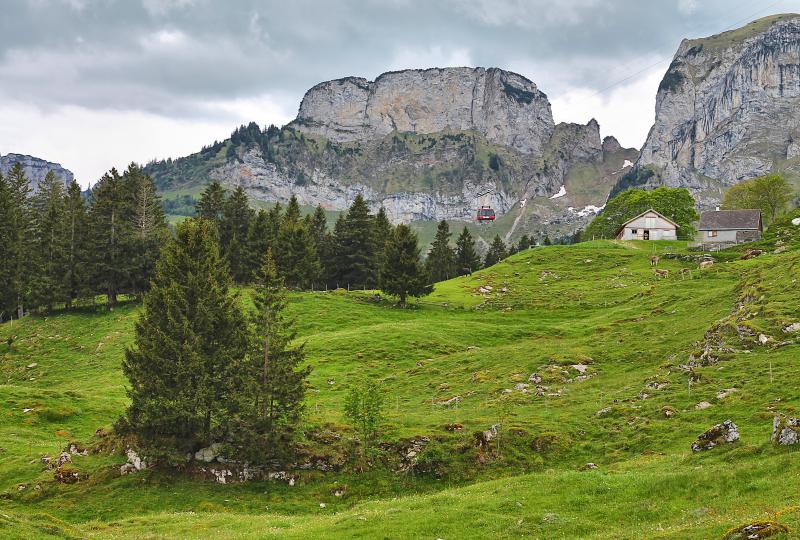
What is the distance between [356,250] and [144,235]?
3745 cm

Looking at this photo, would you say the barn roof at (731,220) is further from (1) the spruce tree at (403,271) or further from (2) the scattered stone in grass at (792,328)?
(2) the scattered stone in grass at (792,328)

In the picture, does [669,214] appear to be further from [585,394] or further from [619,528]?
[619,528]

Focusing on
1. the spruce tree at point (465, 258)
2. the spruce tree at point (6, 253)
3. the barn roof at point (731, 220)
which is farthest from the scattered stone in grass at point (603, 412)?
the spruce tree at point (465, 258)

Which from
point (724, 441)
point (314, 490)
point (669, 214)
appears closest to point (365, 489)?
point (314, 490)

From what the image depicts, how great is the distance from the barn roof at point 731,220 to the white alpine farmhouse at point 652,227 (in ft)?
30.9

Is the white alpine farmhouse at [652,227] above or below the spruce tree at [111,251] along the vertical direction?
above

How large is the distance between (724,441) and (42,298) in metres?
80.8

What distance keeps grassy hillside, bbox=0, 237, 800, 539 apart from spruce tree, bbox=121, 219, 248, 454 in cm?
316

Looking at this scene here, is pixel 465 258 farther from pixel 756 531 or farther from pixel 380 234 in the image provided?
pixel 756 531

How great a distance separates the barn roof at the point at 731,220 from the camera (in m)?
113

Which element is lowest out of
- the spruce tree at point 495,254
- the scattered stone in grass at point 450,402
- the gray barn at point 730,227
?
the scattered stone in grass at point 450,402

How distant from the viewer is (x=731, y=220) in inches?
4505

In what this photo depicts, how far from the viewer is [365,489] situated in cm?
3225

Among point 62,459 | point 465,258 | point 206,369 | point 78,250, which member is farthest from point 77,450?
point 465,258
